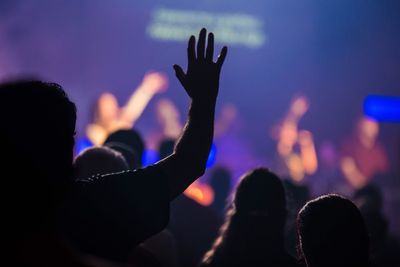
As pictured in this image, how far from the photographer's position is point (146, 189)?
1772 millimetres

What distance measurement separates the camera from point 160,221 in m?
1.78

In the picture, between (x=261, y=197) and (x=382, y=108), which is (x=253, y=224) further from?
(x=382, y=108)

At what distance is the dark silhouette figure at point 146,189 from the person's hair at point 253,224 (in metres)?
0.98

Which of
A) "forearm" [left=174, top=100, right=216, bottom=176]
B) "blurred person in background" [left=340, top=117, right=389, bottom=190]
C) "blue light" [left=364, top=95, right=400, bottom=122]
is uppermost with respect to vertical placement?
"forearm" [left=174, top=100, right=216, bottom=176]

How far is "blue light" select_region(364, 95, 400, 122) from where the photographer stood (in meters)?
13.2

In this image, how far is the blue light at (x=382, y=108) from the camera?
13.2 m

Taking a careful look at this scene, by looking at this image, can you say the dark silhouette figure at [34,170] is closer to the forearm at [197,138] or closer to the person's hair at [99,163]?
the forearm at [197,138]

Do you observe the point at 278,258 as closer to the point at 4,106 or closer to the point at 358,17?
the point at 4,106

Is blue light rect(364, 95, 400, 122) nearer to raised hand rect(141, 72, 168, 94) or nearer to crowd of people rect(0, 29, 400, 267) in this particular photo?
raised hand rect(141, 72, 168, 94)

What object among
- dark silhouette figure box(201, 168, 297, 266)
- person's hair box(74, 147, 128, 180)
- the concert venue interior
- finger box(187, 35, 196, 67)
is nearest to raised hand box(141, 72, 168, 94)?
the concert venue interior

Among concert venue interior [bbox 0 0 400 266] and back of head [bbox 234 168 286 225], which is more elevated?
back of head [bbox 234 168 286 225]

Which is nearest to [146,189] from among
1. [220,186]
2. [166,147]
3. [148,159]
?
[166,147]

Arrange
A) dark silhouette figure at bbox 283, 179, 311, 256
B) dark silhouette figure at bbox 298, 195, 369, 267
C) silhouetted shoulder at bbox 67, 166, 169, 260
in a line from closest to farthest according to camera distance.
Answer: silhouetted shoulder at bbox 67, 166, 169, 260, dark silhouette figure at bbox 298, 195, 369, 267, dark silhouette figure at bbox 283, 179, 311, 256

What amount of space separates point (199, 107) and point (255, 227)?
1.03m
